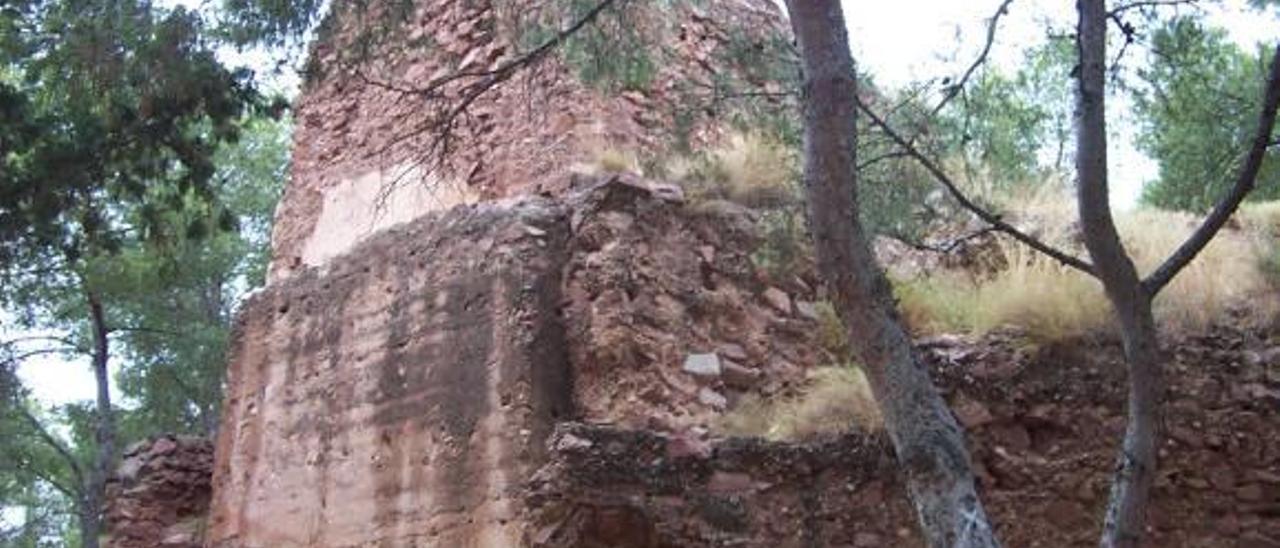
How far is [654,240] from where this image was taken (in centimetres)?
723

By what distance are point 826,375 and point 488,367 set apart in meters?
1.69

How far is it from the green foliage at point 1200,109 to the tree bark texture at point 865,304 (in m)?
1.70

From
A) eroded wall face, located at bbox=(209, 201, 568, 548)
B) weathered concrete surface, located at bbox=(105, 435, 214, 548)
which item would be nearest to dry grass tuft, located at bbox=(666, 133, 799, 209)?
eroded wall face, located at bbox=(209, 201, 568, 548)

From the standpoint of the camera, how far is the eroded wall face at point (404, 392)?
660 cm

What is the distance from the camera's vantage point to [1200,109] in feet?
21.1

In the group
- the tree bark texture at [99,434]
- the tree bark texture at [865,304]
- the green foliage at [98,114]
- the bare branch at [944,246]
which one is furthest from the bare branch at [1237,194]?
the tree bark texture at [99,434]

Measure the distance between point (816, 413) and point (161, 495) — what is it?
515cm

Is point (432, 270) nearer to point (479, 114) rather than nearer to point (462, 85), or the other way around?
point (479, 114)

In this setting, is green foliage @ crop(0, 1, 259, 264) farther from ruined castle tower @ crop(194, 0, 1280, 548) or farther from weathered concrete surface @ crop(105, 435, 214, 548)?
weathered concrete surface @ crop(105, 435, 214, 548)

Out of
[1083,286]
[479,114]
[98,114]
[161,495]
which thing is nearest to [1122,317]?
[1083,286]

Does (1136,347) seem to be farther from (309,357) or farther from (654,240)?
(309,357)

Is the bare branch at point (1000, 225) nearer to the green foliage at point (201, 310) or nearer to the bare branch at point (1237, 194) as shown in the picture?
the bare branch at point (1237, 194)

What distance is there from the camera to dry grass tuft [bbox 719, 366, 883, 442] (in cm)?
643

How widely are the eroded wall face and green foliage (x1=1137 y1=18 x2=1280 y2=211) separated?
298cm
